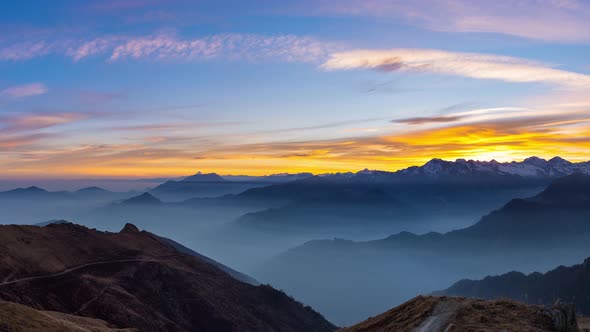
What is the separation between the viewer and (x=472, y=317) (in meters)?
42.0

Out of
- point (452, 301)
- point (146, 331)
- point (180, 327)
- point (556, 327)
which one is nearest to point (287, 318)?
point (180, 327)

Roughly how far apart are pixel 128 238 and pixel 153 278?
96.3ft

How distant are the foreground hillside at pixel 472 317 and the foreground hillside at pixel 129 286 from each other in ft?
210

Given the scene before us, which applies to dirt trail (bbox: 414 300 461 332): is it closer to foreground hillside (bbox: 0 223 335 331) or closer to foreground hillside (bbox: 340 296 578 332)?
foreground hillside (bbox: 340 296 578 332)

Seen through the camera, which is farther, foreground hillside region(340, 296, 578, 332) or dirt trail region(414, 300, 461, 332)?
dirt trail region(414, 300, 461, 332)

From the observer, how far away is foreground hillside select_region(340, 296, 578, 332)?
3853 centimetres

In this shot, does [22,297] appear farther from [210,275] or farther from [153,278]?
[210,275]

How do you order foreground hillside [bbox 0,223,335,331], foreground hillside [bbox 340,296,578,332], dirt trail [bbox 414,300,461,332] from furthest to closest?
foreground hillside [bbox 0,223,335,331], dirt trail [bbox 414,300,461,332], foreground hillside [bbox 340,296,578,332]

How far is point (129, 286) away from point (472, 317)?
92.2 m

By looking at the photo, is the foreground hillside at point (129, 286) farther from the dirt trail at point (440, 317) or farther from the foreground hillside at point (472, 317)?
the dirt trail at point (440, 317)

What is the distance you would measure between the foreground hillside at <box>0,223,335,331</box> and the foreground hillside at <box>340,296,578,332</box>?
64.1 metres

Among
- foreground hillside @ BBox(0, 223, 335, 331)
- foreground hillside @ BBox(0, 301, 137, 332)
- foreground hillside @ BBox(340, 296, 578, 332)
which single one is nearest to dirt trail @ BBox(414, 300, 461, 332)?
foreground hillside @ BBox(340, 296, 578, 332)

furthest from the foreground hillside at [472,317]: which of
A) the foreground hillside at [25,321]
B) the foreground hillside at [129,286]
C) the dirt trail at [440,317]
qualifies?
the foreground hillside at [129,286]

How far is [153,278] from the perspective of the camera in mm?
120812
